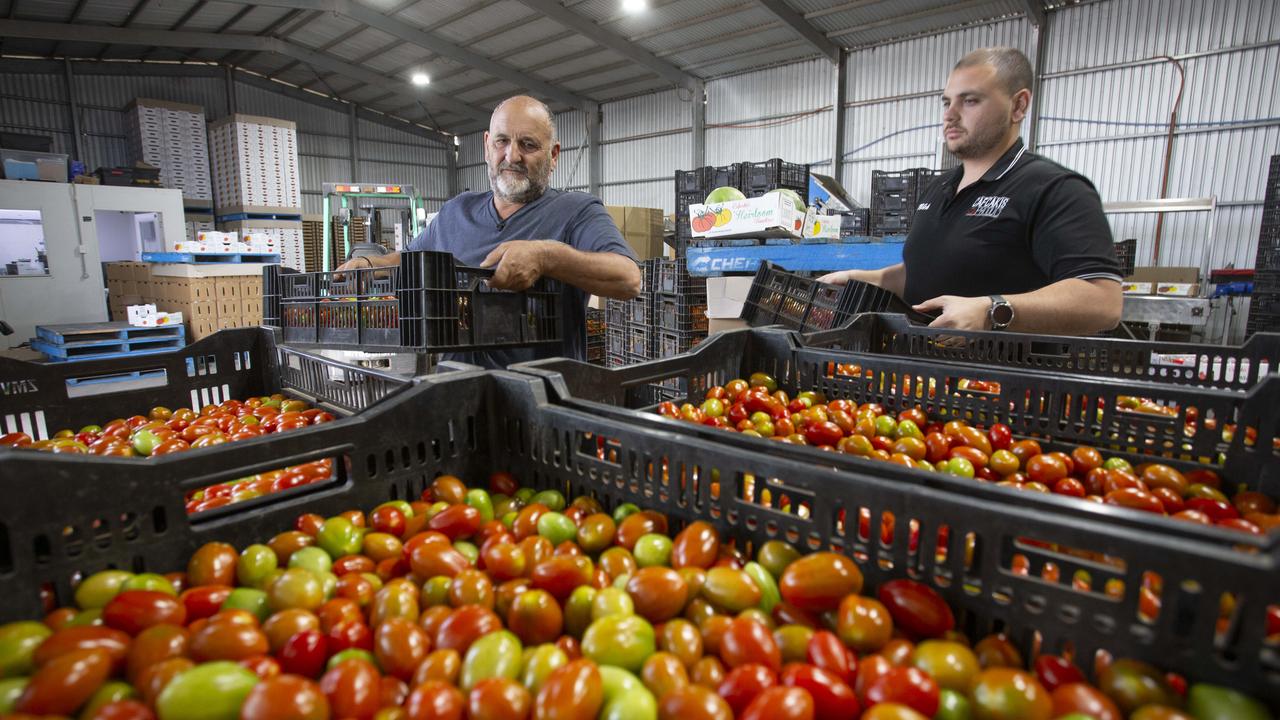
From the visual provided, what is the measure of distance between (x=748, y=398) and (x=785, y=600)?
1.03 m

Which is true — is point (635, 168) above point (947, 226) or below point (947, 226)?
above

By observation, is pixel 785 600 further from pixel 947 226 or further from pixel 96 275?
pixel 96 275

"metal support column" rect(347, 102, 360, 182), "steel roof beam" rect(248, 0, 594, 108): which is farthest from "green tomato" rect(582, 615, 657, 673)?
"metal support column" rect(347, 102, 360, 182)

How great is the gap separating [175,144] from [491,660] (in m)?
16.3

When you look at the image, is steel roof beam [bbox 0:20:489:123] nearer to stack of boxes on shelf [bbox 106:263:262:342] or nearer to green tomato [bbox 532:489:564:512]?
stack of boxes on shelf [bbox 106:263:262:342]

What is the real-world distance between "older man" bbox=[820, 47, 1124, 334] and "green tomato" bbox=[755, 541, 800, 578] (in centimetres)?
150

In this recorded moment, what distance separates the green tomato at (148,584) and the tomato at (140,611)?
22mm

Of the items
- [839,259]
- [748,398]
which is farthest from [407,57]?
[748,398]

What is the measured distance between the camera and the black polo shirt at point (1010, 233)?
2.28 metres

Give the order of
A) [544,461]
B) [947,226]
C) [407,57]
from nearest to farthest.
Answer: [544,461] → [947,226] → [407,57]

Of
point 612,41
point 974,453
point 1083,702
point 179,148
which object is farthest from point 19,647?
point 179,148

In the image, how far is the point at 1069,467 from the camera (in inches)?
58.1

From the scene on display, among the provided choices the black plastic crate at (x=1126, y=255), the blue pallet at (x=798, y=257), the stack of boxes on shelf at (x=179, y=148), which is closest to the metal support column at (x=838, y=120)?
the black plastic crate at (x=1126, y=255)

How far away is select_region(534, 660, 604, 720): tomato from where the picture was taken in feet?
2.45
